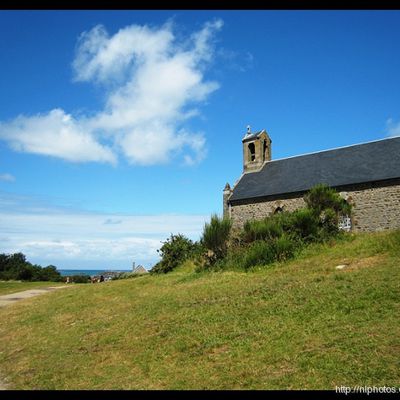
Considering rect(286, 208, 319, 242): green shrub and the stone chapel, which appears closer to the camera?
rect(286, 208, 319, 242): green shrub

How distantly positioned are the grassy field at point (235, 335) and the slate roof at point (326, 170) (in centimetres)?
1202

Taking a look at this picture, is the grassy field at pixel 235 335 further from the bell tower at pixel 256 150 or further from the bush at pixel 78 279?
the bush at pixel 78 279

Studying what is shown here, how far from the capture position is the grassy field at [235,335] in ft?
20.3

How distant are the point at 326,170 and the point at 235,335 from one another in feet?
73.4

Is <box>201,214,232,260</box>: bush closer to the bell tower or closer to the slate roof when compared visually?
the slate roof

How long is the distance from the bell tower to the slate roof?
0.81 m

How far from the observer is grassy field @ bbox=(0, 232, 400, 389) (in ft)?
20.3

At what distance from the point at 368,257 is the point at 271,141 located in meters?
24.0

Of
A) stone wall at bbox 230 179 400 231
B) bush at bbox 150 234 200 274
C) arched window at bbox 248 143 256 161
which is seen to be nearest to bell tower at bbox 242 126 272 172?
arched window at bbox 248 143 256 161

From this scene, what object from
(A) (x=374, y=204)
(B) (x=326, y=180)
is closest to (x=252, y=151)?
(B) (x=326, y=180)

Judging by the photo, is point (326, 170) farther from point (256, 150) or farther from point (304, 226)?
point (304, 226)

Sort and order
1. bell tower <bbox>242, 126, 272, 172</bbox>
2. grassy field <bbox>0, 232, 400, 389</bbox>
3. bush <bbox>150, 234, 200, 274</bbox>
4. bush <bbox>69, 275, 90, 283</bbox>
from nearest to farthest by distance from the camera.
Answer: grassy field <bbox>0, 232, 400, 389</bbox>, bush <bbox>150, 234, 200, 274</bbox>, bell tower <bbox>242, 126, 272, 172</bbox>, bush <bbox>69, 275, 90, 283</bbox>

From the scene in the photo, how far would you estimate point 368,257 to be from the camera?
45.1 feet
